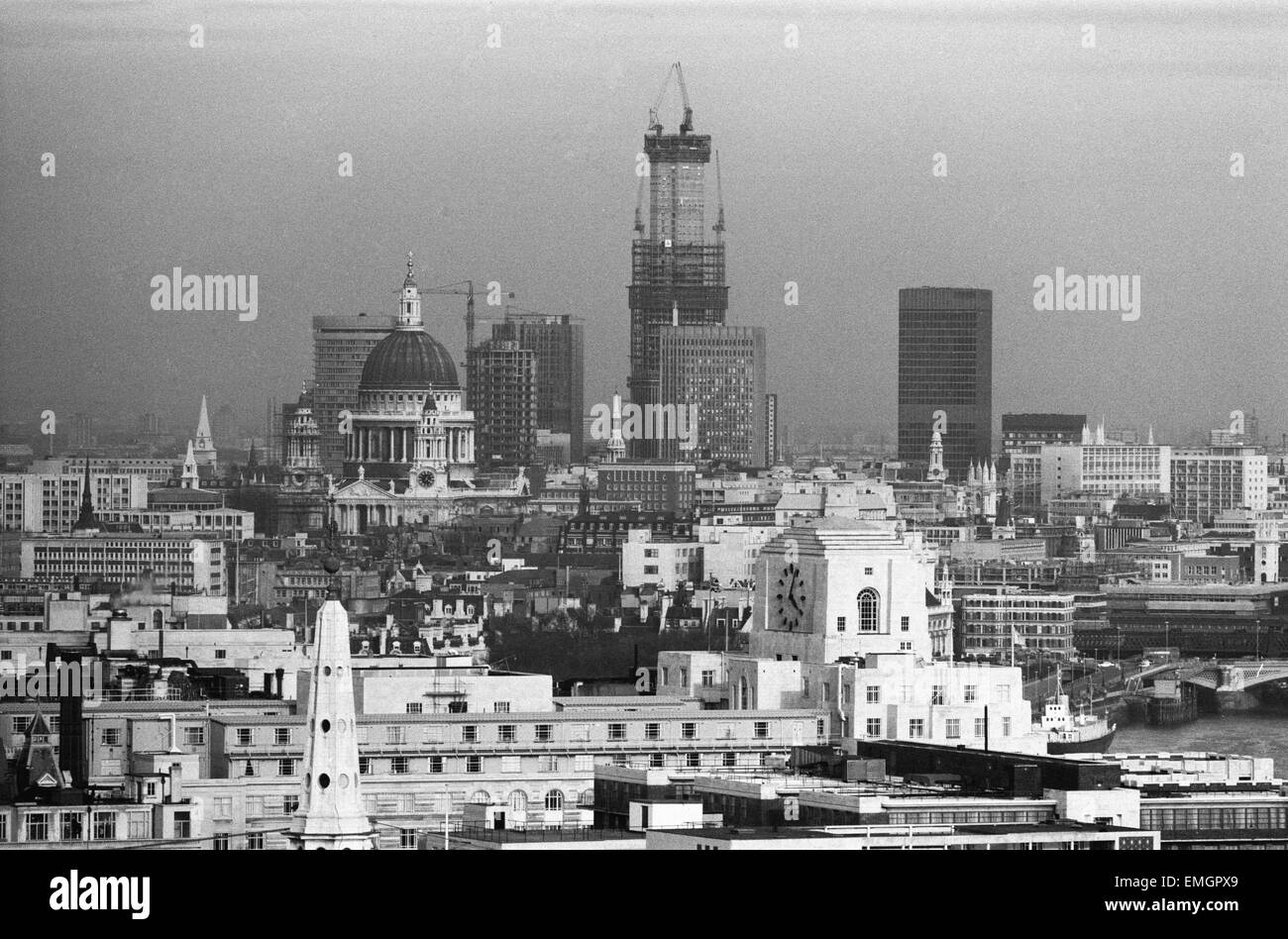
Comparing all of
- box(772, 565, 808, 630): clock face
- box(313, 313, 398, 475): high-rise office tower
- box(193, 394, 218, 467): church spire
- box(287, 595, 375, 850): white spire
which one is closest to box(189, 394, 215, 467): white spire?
box(193, 394, 218, 467): church spire

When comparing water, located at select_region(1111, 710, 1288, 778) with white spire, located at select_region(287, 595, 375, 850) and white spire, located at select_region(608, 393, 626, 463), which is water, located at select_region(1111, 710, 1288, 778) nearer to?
white spire, located at select_region(287, 595, 375, 850)

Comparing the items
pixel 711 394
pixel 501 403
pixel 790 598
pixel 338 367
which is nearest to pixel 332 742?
pixel 790 598

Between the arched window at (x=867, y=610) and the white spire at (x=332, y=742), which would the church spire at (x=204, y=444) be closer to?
the arched window at (x=867, y=610)

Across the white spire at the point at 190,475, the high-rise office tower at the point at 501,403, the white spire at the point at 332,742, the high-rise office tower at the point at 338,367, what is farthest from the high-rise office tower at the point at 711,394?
the white spire at the point at 332,742
